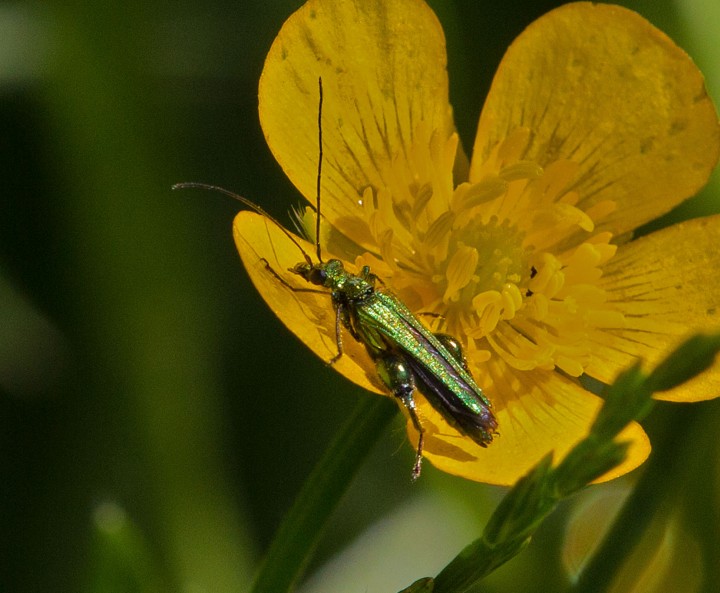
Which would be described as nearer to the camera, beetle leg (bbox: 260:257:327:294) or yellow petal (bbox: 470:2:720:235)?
beetle leg (bbox: 260:257:327:294)

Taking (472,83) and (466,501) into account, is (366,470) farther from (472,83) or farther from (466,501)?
(472,83)

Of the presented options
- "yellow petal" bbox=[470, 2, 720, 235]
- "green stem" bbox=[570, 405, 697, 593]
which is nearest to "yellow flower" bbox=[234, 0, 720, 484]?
"yellow petal" bbox=[470, 2, 720, 235]

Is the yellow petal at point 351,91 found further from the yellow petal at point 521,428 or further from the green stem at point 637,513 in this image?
the green stem at point 637,513

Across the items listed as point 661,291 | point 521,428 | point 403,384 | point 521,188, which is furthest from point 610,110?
point 403,384

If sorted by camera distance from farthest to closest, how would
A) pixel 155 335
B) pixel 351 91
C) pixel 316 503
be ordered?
pixel 155 335 < pixel 351 91 < pixel 316 503

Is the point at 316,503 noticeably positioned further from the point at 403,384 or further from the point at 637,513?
the point at 637,513

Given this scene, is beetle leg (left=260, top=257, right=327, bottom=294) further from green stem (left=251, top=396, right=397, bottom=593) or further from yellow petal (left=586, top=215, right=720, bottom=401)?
yellow petal (left=586, top=215, right=720, bottom=401)

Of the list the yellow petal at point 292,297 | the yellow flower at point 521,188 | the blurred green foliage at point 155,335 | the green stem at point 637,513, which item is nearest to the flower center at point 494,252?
the yellow flower at point 521,188

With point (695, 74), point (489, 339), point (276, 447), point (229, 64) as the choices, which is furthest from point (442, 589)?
point (229, 64)
